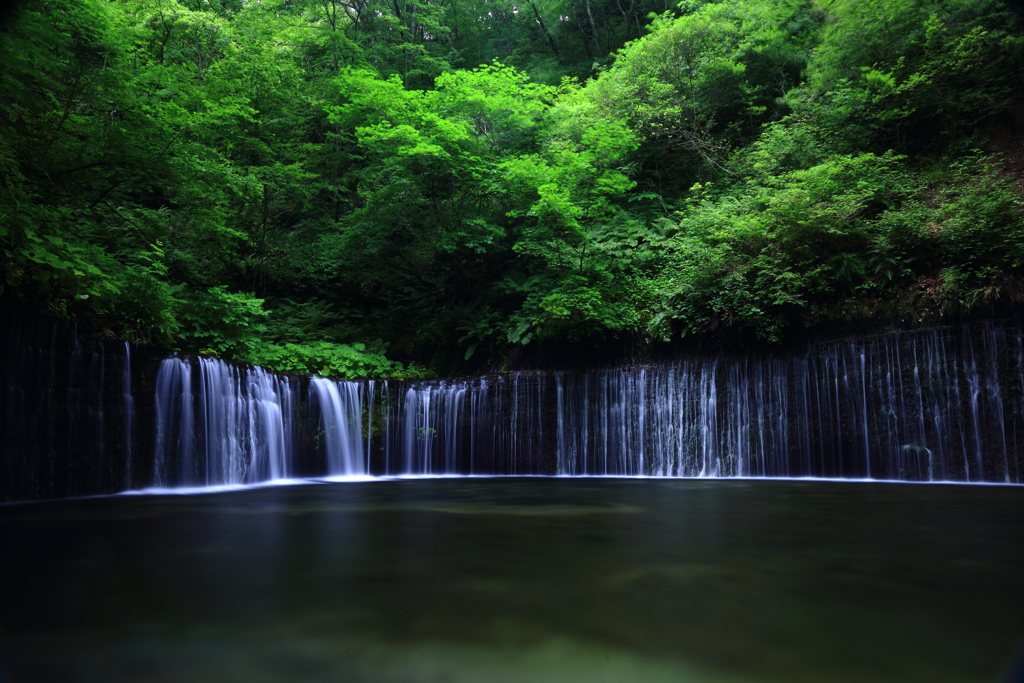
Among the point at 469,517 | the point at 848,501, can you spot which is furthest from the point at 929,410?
the point at 469,517

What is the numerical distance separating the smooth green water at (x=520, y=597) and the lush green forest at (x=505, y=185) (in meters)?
5.44

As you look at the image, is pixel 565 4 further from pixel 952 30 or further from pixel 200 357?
pixel 200 357

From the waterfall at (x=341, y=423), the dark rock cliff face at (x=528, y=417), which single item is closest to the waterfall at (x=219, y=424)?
the dark rock cliff face at (x=528, y=417)

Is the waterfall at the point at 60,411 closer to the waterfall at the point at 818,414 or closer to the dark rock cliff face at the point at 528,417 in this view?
the dark rock cliff face at the point at 528,417

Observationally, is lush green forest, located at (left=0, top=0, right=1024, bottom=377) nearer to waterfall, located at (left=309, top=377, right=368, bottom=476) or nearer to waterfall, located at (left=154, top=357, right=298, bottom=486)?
waterfall, located at (left=309, top=377, right=368, bottom=476)

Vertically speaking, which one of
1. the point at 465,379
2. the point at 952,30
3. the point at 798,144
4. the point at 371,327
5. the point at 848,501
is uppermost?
the point at 952,30

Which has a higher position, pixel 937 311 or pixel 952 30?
pixel 952 30

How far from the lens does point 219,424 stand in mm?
10734

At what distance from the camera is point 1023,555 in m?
3.91

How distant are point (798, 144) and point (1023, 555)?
459 inches

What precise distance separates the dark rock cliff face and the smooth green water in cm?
304

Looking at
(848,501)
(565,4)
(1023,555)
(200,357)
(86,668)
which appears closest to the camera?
(86,668)

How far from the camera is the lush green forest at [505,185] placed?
9273 mm

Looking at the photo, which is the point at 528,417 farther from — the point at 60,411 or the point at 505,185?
the point at 60,411
